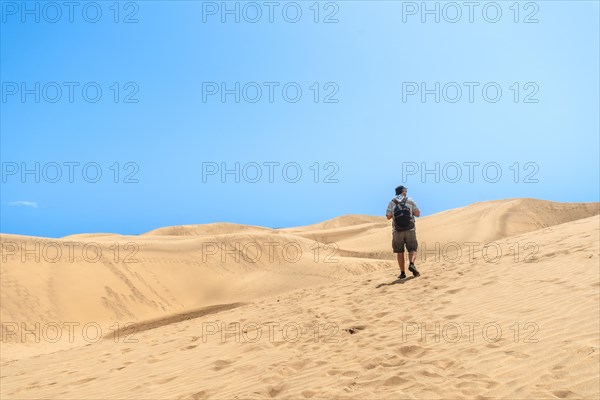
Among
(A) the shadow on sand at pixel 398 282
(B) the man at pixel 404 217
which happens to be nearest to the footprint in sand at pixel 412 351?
(B) the man at pixel 404 217

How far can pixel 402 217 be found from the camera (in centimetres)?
932

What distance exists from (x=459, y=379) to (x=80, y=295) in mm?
13619

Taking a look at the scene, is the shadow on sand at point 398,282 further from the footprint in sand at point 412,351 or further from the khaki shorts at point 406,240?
the footprint in sand at point 412,351

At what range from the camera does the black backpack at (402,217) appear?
9266 millimetres

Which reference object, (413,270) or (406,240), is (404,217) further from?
(413,270)

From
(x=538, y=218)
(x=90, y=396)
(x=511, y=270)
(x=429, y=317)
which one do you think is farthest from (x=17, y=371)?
(x=538, y=218)

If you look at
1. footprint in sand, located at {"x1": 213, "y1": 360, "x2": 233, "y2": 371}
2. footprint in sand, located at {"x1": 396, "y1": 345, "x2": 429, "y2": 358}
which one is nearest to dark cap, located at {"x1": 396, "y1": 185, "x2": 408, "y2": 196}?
footprint in sand, located at {"x1": 396, "y1": 345, "x2": 429, "y2": 358}

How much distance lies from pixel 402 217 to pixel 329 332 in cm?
312

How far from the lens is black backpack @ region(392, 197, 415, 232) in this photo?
9.27 metres

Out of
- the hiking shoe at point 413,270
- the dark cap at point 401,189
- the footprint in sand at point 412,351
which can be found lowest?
the footprint in sand at point 412,351

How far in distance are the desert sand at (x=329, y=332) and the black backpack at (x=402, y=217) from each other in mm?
1149

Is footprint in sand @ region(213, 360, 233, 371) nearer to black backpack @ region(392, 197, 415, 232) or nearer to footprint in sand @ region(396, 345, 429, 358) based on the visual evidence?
footprint in sand @ region(396, 345, 429, 358)

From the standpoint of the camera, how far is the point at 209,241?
21.8m

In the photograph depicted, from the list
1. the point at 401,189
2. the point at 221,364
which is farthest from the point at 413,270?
the point at 221,364
